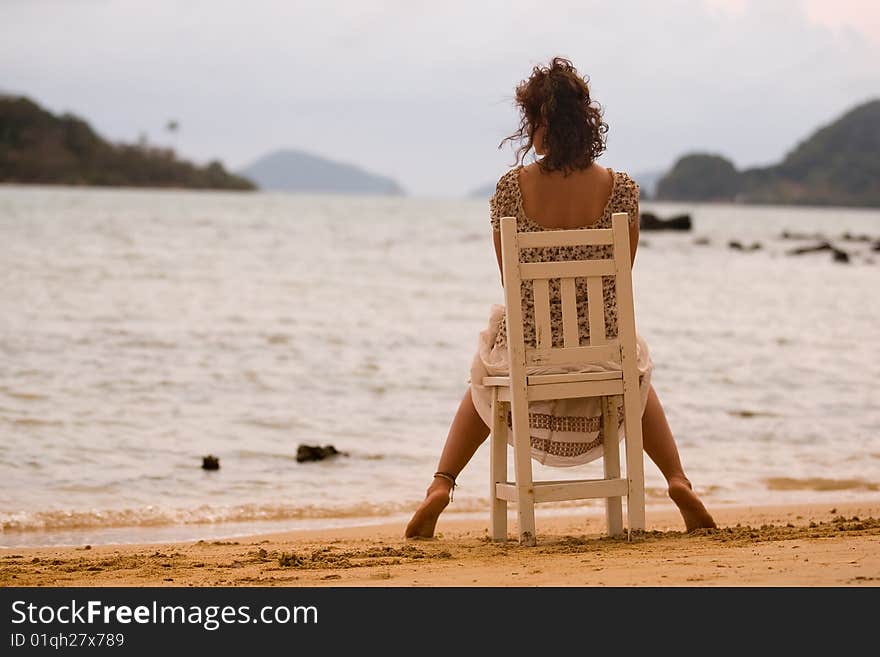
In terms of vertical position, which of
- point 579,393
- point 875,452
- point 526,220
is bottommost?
point 875,452

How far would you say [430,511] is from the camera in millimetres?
5477

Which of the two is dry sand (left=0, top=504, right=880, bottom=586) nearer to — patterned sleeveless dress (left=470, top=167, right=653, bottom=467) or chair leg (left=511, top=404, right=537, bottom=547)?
chair leg (left=511, top=404, right=537, bottom=547)

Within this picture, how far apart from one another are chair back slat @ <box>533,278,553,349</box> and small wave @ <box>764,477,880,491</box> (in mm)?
3591

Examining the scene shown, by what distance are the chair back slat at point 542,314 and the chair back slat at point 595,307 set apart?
0.19m

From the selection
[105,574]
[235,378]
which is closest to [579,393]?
[105,574]

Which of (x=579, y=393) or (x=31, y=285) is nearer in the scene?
(x=579, y=393)

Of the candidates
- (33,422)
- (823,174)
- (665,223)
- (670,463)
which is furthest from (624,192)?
(823,174)

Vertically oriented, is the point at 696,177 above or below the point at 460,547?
above

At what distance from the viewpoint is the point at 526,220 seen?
16.9 feet

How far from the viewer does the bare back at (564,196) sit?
16.9 ft

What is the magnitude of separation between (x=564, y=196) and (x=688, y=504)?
151cm

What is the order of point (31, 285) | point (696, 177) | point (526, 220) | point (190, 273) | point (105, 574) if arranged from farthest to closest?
1. point (696, 177)
2. point (190, 273)
3. point (31, 285)
4. point (526, 220)
5. point (105, 574)
